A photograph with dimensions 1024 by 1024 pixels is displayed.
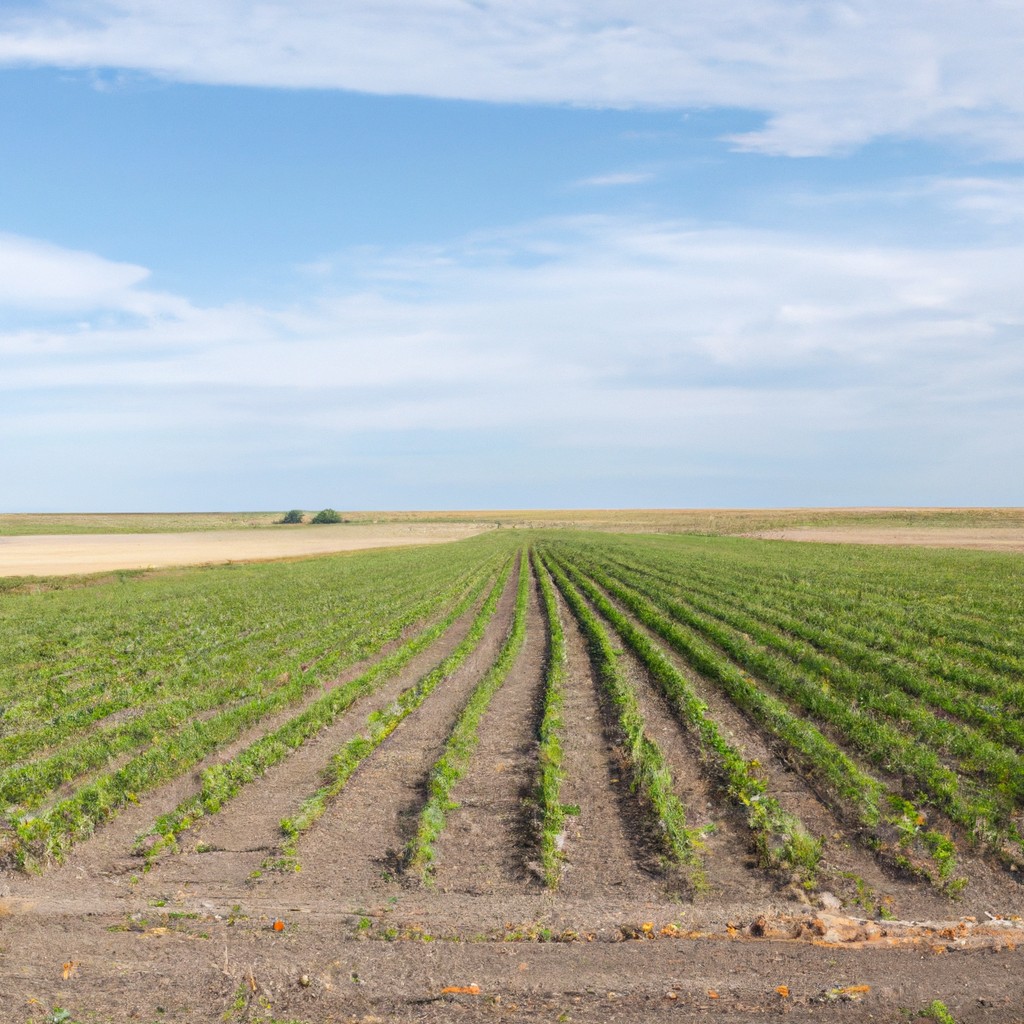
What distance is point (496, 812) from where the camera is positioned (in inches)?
405

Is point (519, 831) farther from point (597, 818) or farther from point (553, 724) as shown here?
point (553, 724)

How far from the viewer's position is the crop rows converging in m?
9.46

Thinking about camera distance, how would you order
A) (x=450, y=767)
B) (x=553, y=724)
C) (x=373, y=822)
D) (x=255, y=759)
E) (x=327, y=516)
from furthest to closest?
(x=327, y=516) → (x=553, y=724) → (x=255, y=759) → (x=450, y=767) → (x=373, y=822)

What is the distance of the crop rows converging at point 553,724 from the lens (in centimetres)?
946

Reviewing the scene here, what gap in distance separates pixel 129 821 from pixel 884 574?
37175 millimetres

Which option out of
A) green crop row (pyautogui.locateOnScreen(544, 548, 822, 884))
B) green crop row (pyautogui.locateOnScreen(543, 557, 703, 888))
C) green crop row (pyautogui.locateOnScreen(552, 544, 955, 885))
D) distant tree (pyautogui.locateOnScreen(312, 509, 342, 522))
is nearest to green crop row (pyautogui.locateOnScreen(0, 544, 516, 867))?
green crop row (pyautogui.locateOnScreen(543, 557, 703, 888))

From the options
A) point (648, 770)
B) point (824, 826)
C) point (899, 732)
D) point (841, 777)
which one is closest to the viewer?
point (824, 826)

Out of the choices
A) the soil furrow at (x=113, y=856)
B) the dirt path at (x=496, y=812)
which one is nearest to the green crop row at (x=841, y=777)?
the dirt path at (x=496, y=812)

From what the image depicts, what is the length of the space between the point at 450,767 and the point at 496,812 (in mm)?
1557

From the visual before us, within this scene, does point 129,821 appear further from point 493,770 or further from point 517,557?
point 517,557

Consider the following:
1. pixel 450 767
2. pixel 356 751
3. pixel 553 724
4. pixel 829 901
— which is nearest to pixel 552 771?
pixel 450 767

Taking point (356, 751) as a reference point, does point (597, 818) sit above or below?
below

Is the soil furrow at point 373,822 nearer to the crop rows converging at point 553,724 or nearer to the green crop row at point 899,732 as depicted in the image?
the crop rows converging at point 553,724

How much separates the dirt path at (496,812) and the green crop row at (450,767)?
4.7 inches
